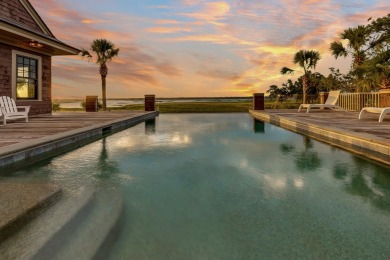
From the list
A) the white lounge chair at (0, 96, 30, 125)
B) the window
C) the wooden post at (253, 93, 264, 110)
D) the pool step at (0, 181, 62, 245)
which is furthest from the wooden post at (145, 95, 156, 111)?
the pool step at (0, 181, 62, 245)

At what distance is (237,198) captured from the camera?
335 cm

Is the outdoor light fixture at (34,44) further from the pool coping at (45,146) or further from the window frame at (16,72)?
the pool coping at (45,146)

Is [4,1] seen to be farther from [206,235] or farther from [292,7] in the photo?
[206,235]

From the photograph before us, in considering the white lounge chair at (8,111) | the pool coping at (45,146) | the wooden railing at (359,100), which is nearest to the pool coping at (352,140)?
the pool coping at (45,146)

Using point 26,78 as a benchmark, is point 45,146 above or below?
below

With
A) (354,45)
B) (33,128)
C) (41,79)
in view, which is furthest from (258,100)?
(33,128)

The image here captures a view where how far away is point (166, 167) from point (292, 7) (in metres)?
11.5

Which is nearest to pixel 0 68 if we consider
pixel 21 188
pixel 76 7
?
pixel 76 7

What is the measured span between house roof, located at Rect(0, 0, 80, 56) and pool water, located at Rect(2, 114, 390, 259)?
5884 mm

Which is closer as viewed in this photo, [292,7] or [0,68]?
[0,68]

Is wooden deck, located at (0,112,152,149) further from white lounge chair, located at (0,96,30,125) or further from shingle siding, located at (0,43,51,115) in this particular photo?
shingle siding, located at (0,43,51,115)

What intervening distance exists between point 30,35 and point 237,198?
33.2 feet

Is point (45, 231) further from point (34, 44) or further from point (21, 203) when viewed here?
point (34, 44)

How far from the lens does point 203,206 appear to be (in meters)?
3.10
